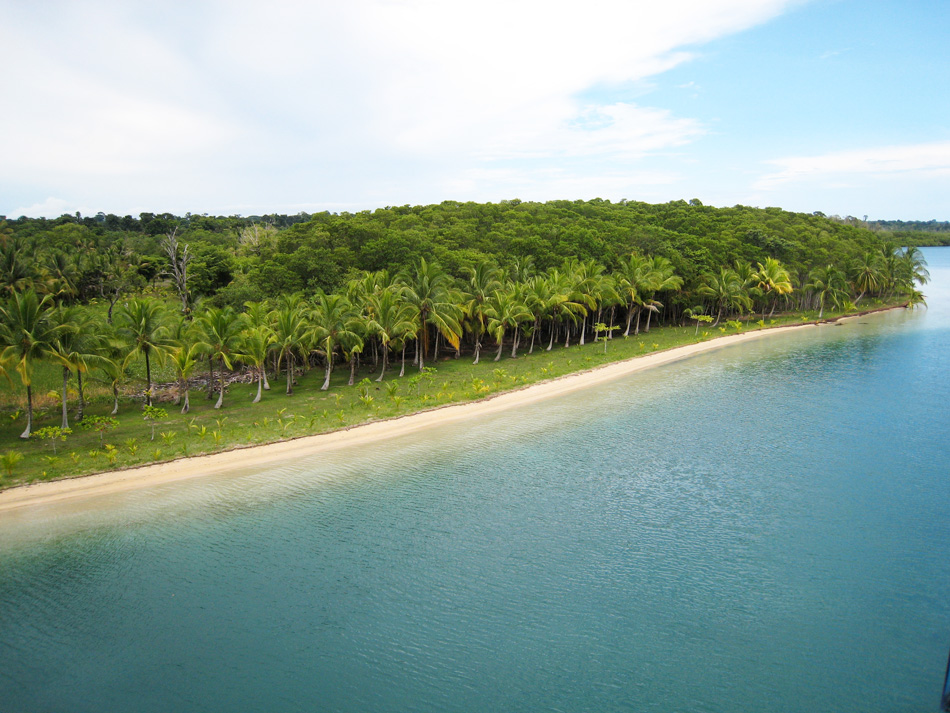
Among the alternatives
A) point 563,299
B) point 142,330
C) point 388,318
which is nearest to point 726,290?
point 563,299

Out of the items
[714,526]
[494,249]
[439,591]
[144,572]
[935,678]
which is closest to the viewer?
[935,678]

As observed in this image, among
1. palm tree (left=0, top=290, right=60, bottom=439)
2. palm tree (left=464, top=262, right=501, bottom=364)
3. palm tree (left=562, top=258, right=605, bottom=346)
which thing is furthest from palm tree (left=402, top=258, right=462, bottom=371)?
palm tree (left=0, top=290, right=60, bottom=439)

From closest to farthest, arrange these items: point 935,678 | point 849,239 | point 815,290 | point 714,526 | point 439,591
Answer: point 935,678 → point 439,591 → point 714,526 → point 815,290 → point 849,239

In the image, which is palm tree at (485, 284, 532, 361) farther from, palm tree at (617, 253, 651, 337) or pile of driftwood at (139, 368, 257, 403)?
pile of driftwood at (139, 368, 257, 403)

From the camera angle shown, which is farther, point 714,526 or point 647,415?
point 647,415

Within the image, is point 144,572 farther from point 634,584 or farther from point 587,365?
point 587,365

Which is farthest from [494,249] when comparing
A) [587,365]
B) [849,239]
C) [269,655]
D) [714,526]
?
[849,239]

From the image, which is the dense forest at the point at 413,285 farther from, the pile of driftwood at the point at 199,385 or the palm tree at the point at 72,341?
the pile of driftwood at the point at 199,385

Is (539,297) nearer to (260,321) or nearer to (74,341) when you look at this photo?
(260,321)
